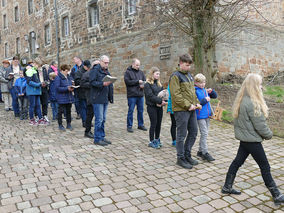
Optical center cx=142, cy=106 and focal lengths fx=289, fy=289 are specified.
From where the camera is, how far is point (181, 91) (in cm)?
456

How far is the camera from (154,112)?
5.77 m

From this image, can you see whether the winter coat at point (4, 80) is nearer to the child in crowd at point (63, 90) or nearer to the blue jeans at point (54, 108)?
the blue jeans at point (54, 108)

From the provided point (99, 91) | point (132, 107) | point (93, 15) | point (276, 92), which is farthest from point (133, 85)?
point (93, 15)

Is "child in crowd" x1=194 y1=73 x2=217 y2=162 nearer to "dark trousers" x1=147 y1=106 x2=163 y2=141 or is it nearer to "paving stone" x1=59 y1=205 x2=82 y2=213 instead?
"dark trousers" x1=147 y1=106 x2=163 y2=141

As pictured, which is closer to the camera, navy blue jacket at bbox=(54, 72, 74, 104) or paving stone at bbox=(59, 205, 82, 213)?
paving stone at bbox=(59, 205, 82, 213)

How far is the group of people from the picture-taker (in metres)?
3.47

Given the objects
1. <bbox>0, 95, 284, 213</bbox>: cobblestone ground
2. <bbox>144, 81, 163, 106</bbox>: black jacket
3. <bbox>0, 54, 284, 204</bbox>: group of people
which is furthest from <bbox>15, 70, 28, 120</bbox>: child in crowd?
<bbox>144, 81, 163, 106</bbox>: black jacket

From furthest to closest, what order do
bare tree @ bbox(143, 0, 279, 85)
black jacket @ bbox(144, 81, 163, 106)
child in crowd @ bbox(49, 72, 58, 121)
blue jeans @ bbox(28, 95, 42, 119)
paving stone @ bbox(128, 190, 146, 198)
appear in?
bare tree @ bbox(143, 0, 279, 85)
child in crowd @ bbox(49, 72, 58, 121)
blue jeans @ bbox(28, 95, 42, 119)
black jacket @ bbox(144, 81, 163, 106)
paving stone @ bbox(128, 190, 146, 198)

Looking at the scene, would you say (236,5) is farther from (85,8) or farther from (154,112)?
(85,8)

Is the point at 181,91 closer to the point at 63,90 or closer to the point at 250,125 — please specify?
the point at 250,125

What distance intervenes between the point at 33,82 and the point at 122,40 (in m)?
9.03

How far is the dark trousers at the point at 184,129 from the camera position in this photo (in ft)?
14.9

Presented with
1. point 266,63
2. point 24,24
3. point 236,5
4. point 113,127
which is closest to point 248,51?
point 266,63

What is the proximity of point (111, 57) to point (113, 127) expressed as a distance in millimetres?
9845
